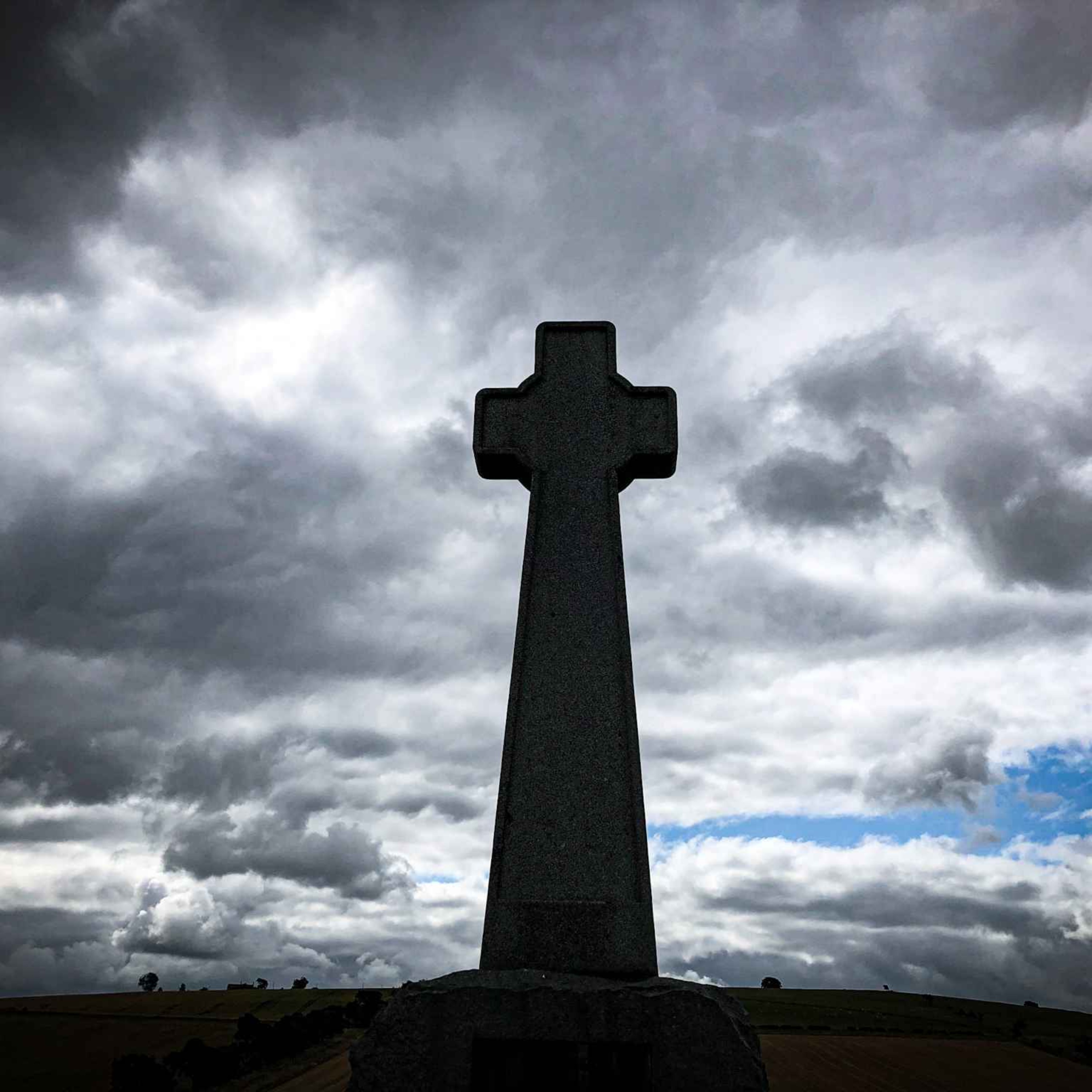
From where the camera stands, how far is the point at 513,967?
475 centimetres

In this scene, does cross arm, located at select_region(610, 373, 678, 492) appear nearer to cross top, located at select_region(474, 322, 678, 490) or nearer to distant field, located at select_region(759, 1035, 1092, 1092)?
cross top, located at select_region(474, 322, 678, 490)

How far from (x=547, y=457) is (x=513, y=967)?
134 inches

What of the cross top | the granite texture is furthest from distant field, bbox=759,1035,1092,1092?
the cross top

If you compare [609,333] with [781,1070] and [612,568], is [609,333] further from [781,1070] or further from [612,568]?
[781,1070]

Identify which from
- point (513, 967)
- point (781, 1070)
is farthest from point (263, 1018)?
point (513, 967)

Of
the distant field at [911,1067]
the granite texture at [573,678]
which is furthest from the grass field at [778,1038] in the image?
the granite texture at [573,678]

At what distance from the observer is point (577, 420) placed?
21.4 ft

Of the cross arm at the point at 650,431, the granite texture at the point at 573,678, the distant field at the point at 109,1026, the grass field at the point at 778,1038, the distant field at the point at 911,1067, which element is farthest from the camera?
the distant field at the point at 109,1026

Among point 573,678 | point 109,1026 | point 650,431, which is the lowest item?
point 109,1026

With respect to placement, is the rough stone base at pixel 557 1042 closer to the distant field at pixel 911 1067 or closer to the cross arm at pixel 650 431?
the cross arm at pixel 650 431

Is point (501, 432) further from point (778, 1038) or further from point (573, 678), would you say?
point (778, 1038)

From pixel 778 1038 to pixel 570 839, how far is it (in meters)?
36.9

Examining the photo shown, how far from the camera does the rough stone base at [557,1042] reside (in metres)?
4.09

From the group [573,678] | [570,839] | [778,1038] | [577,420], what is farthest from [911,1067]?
[577,420]
